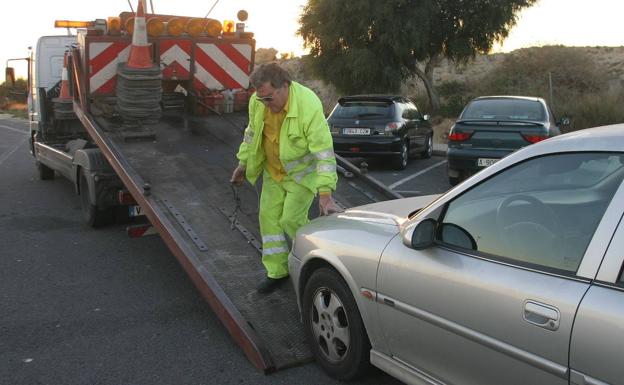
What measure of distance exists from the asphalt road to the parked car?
513 cm

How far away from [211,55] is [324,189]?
4.53m

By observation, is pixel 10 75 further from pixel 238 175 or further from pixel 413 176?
pixel 238 175

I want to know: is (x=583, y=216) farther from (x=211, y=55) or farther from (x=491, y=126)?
(x=491, y=126)

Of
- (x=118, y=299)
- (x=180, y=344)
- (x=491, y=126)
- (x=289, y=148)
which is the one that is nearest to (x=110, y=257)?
(x=118, y=299)

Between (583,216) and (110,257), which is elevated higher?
(583,216)

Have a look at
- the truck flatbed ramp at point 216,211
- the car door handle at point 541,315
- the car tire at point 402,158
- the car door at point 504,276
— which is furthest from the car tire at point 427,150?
the car door handle at point 541,315

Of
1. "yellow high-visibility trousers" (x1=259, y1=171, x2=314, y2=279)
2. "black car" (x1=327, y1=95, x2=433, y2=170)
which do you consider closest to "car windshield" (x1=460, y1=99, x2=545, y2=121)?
"black car" (x1=327, y1=95, x2=433, y2=170)

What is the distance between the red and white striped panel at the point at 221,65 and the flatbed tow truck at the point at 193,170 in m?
0.01

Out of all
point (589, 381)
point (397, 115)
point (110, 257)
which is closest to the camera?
point (589, 381)

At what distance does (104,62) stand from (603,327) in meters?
6.35

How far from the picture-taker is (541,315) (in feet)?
7.70

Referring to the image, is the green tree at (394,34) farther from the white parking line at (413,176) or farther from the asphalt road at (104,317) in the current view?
the asphalt road at (104,317)

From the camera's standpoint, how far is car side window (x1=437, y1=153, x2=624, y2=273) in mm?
2441

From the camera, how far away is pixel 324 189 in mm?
4047
